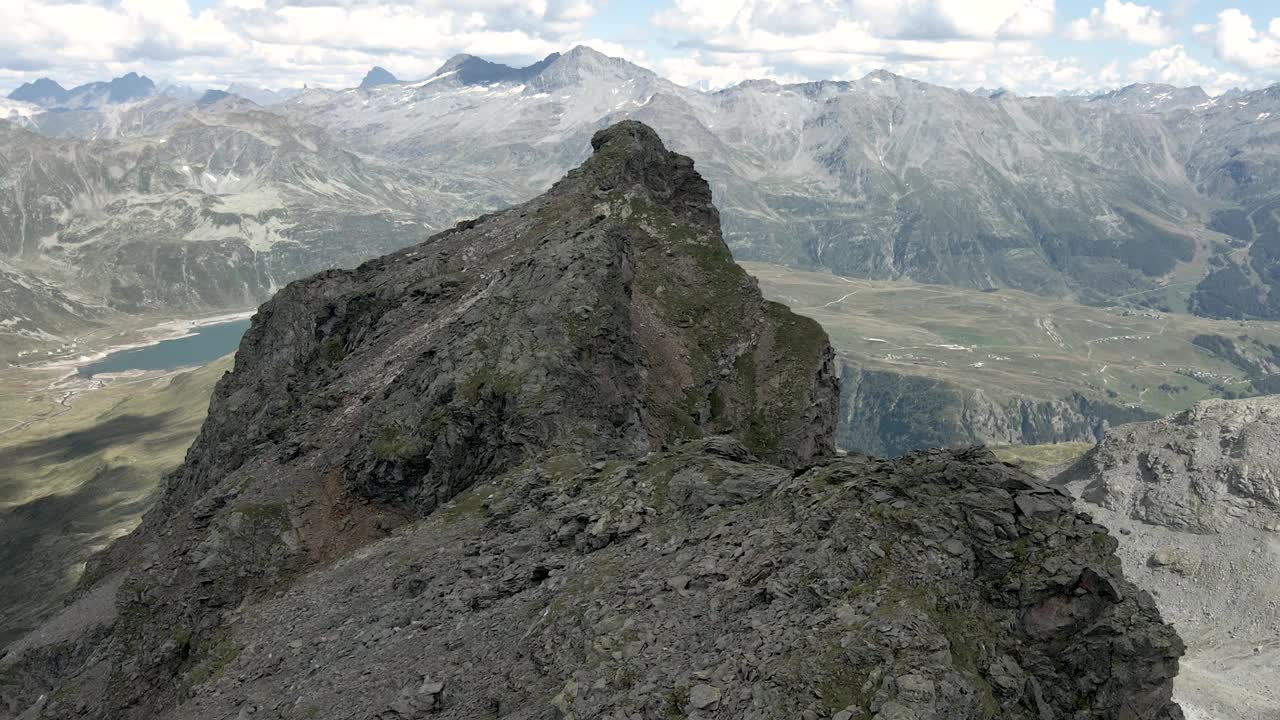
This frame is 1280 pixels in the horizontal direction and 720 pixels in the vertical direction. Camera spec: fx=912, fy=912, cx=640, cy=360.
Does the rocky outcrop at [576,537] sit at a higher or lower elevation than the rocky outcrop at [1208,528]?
higher

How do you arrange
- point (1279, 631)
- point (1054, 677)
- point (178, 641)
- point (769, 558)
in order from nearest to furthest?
point (1054, 677) → point (769, 558) → point (178, 641) → point (1279, 631)

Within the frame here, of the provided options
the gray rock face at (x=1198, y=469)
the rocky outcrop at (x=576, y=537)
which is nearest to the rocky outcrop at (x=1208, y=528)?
the gray rock face at (x=1198, y=469)

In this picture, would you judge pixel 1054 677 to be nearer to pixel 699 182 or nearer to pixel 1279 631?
pixel 699 182

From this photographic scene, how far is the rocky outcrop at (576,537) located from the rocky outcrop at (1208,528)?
52.4m

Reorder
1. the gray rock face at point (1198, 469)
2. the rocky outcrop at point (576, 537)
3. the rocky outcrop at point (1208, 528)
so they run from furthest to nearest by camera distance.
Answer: the gray rock face at point (1198, 469) → the rocky outcrop at point (1208, 528) → the rocky outcrop at point (576, 537)

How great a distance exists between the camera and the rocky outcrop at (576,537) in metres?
27.5

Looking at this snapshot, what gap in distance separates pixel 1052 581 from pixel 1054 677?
2.83 metres

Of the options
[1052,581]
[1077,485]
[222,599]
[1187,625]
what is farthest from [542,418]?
[1077,485]

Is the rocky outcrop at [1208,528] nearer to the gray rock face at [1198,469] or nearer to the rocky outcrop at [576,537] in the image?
the gray rock face at [1198,469]

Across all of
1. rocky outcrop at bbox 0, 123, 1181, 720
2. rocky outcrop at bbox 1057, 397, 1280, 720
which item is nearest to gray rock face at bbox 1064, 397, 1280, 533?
rocky outcrop at bbox 1057, 397, 1280, 720

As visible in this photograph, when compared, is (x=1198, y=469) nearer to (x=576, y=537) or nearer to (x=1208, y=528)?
(x=1208, y=528)

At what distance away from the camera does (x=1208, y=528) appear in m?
121

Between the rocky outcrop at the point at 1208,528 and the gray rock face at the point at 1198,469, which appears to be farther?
the gray rock face at the point at 1198,469

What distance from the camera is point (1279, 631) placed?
10075cm
